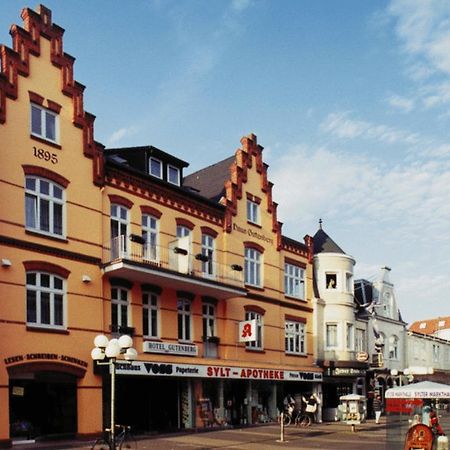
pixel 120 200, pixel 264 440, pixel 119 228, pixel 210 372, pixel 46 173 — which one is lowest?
pixel 264 440

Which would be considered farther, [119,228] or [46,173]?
[119,228]

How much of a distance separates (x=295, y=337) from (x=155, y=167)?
44.8ft

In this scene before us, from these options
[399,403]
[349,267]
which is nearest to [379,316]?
[349,267]

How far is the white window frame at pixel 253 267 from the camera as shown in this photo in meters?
33.4

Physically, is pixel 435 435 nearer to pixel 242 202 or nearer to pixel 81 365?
pixel 81 365

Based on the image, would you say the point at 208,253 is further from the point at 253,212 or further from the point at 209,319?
the point at 253,212

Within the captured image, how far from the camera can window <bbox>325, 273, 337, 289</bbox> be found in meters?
40.3

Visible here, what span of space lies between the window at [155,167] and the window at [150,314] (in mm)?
5251

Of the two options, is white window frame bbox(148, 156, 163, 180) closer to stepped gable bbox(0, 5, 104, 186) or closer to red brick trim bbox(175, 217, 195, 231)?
red brick trim bbox(175, 217, 195, 231)

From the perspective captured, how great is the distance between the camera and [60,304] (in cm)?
2320

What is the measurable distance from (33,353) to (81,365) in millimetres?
2136

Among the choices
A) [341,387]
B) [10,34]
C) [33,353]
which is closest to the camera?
[33,353]

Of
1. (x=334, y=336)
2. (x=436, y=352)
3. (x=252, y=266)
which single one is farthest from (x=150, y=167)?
(x=436, y=352)

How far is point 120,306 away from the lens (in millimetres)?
25547
